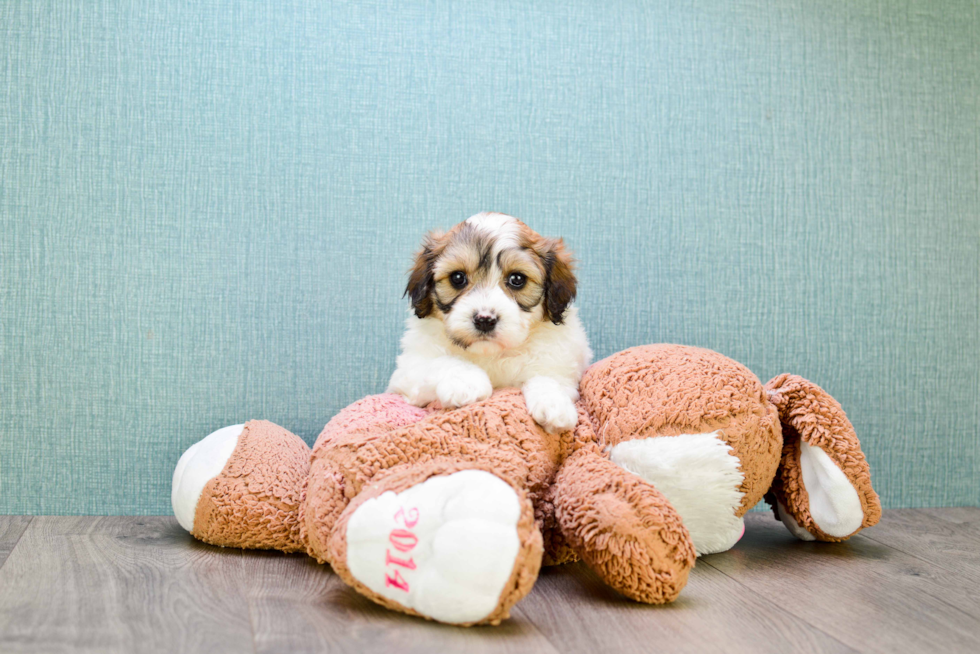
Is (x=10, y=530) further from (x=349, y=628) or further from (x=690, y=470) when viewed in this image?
(x=690, y=470)

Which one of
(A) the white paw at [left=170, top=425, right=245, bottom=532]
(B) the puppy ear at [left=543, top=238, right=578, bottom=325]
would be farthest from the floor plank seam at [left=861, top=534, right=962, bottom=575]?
(A) the white paw at [left=170, top=425, right=245, bottom=532]

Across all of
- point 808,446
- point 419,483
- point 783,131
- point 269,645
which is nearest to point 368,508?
point 419,483

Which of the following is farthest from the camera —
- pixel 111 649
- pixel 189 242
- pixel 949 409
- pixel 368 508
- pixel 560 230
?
pixel 949 409

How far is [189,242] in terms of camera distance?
197 cm

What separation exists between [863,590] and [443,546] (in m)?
0.89

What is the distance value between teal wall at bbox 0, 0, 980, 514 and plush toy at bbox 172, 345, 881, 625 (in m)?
0.38

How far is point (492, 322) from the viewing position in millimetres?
Answer: 1483

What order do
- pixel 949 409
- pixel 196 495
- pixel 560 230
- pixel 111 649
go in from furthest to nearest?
pixel 949 409, pixel 560 230, pixel 196 495, pixel 111 649

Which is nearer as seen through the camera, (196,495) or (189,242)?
(196,495)

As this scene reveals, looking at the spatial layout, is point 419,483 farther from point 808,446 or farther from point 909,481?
point 909,481

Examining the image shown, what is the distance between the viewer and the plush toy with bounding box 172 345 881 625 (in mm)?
1116

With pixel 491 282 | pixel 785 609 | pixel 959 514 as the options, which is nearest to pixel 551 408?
pixel 491 282

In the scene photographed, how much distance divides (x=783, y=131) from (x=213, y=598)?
197cm

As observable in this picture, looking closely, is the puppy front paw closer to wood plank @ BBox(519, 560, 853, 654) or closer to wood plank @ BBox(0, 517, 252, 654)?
wood plank @ BBox(519, 560, 853, 654)
